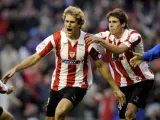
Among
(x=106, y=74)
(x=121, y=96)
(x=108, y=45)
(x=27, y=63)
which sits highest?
(x=108, y=45)

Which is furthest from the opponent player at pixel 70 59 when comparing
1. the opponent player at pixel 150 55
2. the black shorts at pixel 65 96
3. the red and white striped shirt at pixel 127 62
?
the opponent player at pixel 150 55

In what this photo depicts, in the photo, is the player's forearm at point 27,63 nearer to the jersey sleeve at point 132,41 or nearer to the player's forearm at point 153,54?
the jersey sleeve at point 132,41

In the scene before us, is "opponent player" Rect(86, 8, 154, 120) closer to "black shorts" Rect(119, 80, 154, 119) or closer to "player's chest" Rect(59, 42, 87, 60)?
"black shorts" Rect(119, 80, 154, 119)

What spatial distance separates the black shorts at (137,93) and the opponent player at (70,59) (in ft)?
1.01

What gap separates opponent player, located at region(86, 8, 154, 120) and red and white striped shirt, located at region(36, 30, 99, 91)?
7.5 inches

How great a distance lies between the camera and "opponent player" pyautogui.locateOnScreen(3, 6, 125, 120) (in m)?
14.3

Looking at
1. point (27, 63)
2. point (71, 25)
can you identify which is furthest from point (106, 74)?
point (27, 63)

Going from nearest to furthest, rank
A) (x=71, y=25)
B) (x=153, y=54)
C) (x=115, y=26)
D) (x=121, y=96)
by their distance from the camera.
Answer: (x=153, y=54)
(x=71, y=25)
(x=121, y=96)
(x=115, y=26)

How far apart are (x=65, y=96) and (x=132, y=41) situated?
147 cm

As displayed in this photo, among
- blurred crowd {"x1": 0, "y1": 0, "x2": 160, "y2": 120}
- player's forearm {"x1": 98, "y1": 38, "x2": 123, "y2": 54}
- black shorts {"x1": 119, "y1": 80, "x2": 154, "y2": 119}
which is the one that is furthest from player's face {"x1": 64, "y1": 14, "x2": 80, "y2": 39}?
blurred crowd {"x1": 0, "y1": 0, "x2": 160, "y2": 120}

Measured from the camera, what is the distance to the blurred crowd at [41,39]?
791 inches

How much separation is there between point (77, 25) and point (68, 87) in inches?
40.7

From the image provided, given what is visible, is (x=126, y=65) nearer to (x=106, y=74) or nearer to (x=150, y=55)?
(x=106, y=74)

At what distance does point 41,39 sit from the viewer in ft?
74.7
